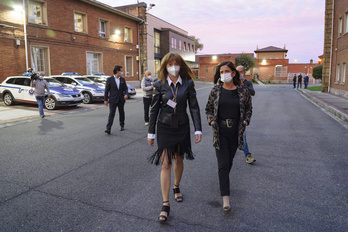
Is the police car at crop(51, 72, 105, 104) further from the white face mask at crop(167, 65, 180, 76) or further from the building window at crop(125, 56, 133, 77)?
the white face mask at crop(167, 65, 180, 76)

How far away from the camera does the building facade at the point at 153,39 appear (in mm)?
30938

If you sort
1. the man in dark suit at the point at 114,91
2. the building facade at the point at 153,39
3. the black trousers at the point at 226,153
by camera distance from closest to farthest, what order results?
the black trousers at the point at 226,153 → the man in dark suit at the point at 114,91 → the building facade at the point at 153,39

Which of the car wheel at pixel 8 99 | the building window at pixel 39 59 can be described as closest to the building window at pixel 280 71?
the building window at pixel 39 59

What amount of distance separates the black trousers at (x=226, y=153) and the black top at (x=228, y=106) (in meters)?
0.14

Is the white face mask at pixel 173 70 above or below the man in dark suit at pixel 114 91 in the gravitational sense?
above

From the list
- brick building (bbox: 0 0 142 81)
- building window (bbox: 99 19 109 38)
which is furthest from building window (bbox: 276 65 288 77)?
building window (bbox: 99 19 109 38)

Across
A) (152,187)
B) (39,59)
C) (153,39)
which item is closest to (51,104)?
(39,59)

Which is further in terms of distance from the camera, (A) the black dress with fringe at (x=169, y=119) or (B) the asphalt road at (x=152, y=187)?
(A) the black dress with fringe at (x=169, y=119)

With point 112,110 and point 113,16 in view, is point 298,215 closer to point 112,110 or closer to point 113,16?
point 112,110

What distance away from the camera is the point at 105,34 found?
25.9 m

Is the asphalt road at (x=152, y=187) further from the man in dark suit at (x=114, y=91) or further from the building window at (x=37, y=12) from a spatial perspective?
the building window at (x=37, y=12)

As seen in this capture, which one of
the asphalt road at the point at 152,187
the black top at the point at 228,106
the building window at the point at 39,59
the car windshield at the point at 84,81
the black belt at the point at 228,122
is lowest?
the asphalt road at the point at 152,187

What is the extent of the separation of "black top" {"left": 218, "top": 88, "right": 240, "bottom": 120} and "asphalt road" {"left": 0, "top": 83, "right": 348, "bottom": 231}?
1130mm

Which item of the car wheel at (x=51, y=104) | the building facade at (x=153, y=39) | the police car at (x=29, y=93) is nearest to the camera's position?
the car wheel at (x=51, y=104)
